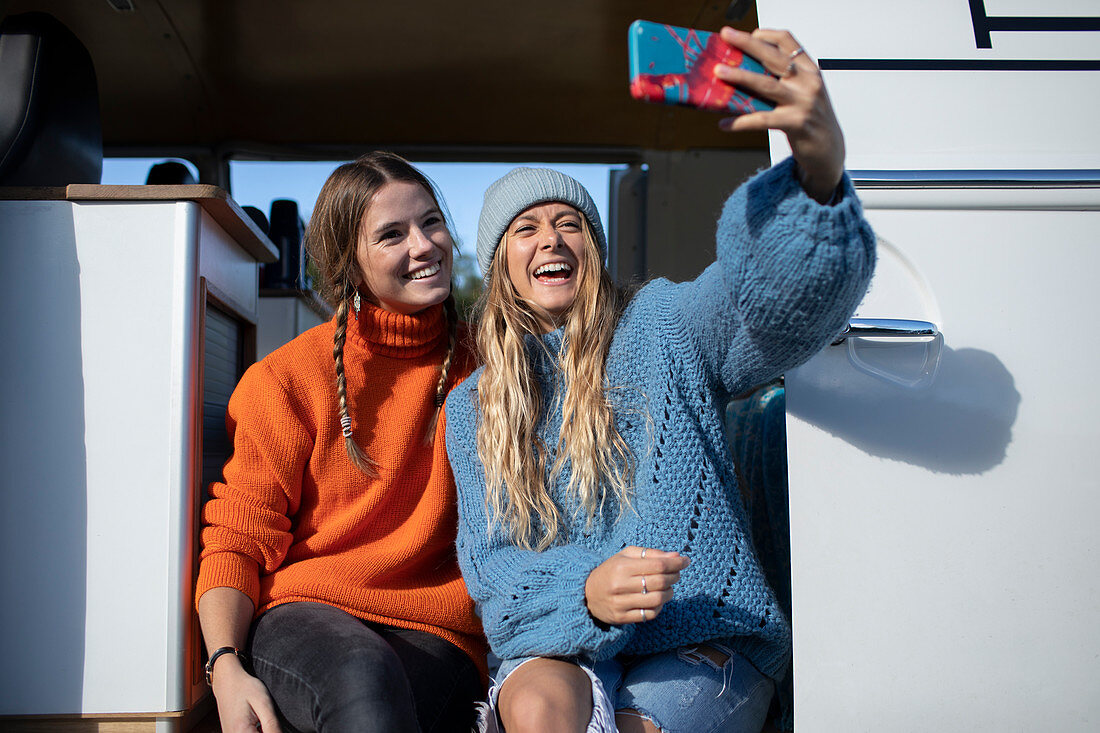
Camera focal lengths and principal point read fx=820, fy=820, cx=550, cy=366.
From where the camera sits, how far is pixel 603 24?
2.73 meters

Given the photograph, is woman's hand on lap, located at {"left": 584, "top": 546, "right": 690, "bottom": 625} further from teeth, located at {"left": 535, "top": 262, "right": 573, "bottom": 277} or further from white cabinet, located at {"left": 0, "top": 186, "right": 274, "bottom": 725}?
white cabinet, located at {"left": 0, "top": 186, "right": 274, "bottom": 725}

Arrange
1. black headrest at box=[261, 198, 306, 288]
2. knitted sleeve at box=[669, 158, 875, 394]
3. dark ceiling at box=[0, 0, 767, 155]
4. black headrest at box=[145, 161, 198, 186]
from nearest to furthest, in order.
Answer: knitted sleeve at box=[669, 158, 875, 394], dark ceiling at box=[0, 0, 767, 155], black headrest at box=[145, 161, 198, 186], black headrest at box=[261, 198, 306, 288]

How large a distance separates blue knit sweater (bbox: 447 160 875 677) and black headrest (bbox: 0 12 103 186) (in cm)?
106

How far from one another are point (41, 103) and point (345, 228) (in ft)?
2.19

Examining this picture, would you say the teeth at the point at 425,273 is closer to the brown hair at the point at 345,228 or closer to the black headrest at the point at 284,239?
the brown hair at the point at 345,228

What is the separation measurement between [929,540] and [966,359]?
0.30 metres

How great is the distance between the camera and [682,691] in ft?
4.33

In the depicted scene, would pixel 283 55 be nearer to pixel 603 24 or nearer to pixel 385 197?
pixel 603 24

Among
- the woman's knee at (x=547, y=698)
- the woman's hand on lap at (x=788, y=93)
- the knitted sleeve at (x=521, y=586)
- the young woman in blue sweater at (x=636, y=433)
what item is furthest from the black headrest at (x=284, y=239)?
the woman's hand on lap at (x=788, y=93)

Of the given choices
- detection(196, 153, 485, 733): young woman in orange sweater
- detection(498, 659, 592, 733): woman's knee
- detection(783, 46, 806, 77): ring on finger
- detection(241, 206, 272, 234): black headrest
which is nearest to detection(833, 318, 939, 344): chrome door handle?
detection(783, 46, 806, 77): ring on finger

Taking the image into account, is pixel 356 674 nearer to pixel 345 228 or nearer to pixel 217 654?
pixel 217 654

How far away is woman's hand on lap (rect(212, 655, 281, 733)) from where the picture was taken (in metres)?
1.36

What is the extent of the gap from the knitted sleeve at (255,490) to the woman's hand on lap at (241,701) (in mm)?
164

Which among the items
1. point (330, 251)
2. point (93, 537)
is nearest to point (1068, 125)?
point (330, 251)
